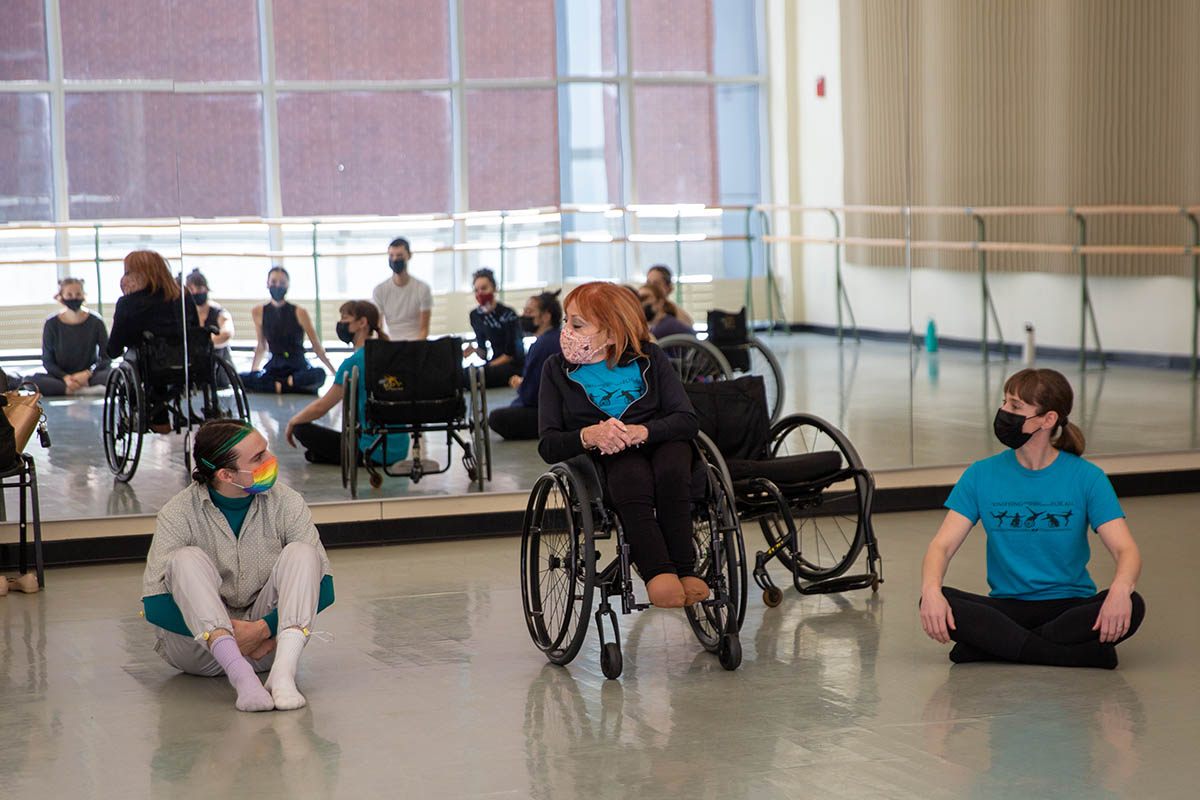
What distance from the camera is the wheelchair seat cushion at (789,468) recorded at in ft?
15.0

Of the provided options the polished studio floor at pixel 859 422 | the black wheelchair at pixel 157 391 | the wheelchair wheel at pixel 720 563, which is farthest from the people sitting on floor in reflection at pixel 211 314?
the wheelchair wheel at pixel 720 563

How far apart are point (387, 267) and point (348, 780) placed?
9.42ft

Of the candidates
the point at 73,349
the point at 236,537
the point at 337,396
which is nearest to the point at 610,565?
the point at 236,537

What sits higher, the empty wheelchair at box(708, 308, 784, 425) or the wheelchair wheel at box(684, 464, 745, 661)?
the empty wheelchair at box(708, 308, 784, 425)

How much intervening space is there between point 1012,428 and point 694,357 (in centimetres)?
248

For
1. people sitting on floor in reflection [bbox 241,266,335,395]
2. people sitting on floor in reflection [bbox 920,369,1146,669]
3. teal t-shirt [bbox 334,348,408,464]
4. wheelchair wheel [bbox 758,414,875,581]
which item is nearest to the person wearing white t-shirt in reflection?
teal t-shirt [bbox 334,348,408,464]

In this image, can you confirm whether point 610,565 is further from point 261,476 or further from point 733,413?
point 733,413

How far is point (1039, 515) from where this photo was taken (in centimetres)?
372

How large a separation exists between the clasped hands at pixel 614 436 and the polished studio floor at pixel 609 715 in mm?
594

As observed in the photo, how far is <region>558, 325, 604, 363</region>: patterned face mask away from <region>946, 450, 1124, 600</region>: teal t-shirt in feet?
3.36

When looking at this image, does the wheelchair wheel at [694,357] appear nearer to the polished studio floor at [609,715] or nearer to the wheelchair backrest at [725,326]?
the wheelchair backrest at [725,326]

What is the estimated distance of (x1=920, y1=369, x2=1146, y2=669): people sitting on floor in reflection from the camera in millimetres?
3689

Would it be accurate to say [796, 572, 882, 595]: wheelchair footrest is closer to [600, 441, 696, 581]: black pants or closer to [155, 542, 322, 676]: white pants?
[600, 441, 696, 581]: black pants

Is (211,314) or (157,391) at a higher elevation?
(211,314)
